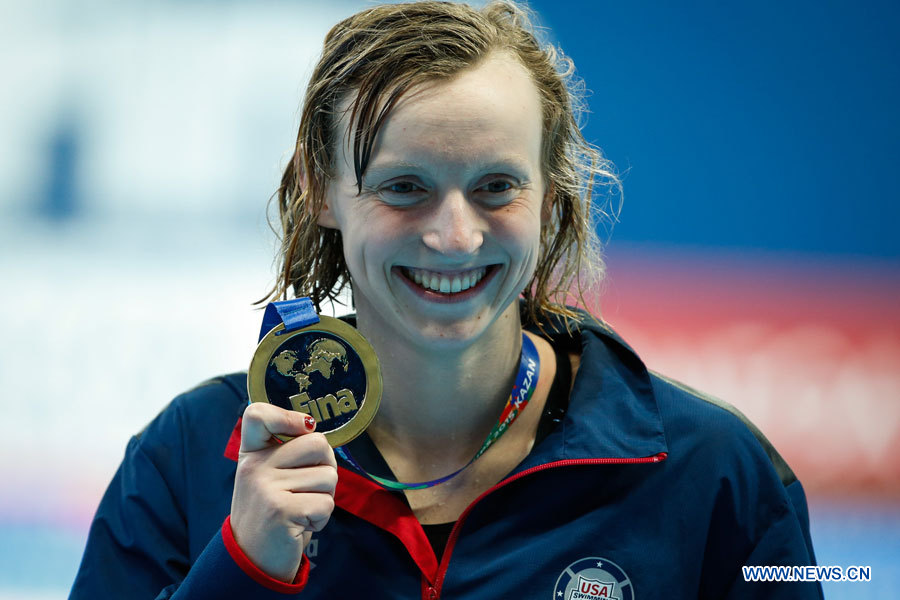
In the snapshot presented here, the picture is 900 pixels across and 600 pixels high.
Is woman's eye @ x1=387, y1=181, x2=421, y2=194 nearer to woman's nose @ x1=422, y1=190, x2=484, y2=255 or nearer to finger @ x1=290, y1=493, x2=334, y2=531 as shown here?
woman's nose @ x1=422, y1=190, x2=484, y2=255

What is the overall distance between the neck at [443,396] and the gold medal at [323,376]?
0.24 metres

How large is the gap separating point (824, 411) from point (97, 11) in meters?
3.31

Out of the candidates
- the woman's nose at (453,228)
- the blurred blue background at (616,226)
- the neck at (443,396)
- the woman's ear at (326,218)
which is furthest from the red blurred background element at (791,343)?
the woman's nose at (453,228)

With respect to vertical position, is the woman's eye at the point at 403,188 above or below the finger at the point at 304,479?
above

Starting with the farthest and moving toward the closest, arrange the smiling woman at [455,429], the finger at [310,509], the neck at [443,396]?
1. the neck at [443,396]
2. the smiling woman at [455,429]
3. the finger at [310,509]

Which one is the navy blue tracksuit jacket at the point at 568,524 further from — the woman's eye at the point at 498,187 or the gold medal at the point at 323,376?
the woman's eye at the point at 498,187

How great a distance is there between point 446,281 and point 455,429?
1.12ft

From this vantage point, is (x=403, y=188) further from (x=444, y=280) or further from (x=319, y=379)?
(x=319, y=379)

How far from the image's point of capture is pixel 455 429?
1748 mm

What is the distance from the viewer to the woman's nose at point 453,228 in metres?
1.47

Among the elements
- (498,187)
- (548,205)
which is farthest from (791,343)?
(498,187)

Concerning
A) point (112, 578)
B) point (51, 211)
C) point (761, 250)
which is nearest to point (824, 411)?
point (761, 250)

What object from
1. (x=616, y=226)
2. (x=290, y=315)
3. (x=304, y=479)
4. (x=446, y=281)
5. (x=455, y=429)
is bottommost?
(x=304, y=479)

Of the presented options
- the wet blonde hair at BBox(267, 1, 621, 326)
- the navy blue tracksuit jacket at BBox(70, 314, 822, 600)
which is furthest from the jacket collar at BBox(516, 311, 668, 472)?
the wet blonde hair at BBox(267, 1, 621, 326)
